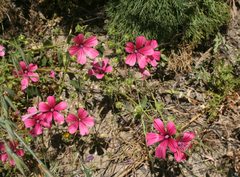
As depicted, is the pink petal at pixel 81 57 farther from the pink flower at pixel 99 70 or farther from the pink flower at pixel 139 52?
the pink flower at pixel 139 52

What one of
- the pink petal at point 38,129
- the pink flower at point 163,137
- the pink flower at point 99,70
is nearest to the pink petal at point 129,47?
the pink flower at point 99,70

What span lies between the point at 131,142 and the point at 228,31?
1706mm

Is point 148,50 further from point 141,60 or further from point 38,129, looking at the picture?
point 38,129

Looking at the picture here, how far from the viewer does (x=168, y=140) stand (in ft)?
4.39

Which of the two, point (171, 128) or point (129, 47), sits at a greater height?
point (129, 47)

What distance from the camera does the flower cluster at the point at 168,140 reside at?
50.4 inches

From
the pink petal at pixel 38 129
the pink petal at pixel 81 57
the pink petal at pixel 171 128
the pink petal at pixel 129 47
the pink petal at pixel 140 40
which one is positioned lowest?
the pink petal at pixel 38 129

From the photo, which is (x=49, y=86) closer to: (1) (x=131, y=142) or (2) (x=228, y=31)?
(1) (x=131, y=142)

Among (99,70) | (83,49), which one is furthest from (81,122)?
(83,49)

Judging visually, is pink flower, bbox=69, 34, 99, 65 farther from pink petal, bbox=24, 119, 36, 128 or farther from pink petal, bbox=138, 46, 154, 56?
pink petal, bbox=24, 119, 36, 128

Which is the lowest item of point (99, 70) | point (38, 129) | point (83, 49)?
point (38, 129)

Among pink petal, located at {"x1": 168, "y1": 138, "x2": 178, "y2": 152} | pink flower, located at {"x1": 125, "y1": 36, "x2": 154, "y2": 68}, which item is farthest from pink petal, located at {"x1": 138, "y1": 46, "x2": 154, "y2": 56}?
pink petal, located at {"x1": 168, "y1": 138, "x2": 178, "y2": 152}

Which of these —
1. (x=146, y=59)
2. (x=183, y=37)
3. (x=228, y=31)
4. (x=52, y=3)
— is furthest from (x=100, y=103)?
(x=228, y=31)

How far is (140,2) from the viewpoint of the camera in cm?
190
